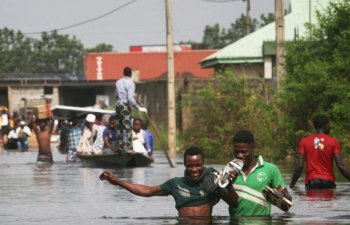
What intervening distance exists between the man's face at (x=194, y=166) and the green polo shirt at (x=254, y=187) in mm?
442

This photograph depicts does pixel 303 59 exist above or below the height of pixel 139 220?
above

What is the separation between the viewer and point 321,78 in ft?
96.0

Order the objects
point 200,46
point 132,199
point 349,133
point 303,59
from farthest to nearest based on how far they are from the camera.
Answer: point 200,46 < point 303,59 < point 349,133 < point 132,199

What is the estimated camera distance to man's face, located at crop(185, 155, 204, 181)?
11703mm

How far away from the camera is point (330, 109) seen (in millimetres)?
29391

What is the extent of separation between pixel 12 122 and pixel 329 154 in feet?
136

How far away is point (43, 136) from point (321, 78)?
8.08 meters

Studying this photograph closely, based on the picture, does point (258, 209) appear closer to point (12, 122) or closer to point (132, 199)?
point (132, 199)

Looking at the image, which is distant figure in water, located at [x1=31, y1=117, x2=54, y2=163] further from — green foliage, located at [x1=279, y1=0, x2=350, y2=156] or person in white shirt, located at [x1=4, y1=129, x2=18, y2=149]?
person in white shirt, located at [x1=4, y1=129, x2=18, y2=149]

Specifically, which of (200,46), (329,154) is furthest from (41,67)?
(329,154)

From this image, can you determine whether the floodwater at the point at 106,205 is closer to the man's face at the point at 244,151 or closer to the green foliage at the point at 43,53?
the man's face at the point at 244,151

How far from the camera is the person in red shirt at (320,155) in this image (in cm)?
1747

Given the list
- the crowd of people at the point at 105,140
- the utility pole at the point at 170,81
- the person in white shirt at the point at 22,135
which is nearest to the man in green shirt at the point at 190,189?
the crowd of people at the point at 105,140

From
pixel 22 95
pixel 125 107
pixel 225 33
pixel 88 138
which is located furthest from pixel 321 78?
pixel 225 33
